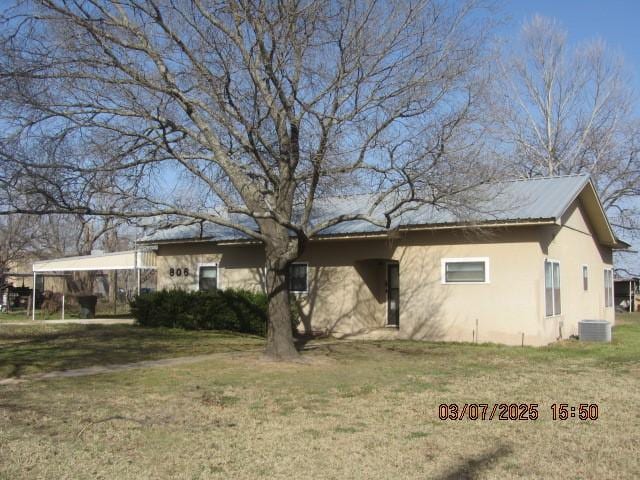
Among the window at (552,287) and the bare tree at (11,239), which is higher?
the bare tree at (11,239)

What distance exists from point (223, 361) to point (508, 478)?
8.16 meters

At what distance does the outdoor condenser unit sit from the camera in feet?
57.6

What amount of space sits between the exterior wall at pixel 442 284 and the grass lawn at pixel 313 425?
4027 mm

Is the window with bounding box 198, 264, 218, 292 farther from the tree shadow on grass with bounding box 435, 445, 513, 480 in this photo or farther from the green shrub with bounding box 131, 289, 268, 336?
the tree shadow on grass with bounding box 435, 445, 513, 480

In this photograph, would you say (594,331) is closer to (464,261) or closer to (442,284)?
(464,261)

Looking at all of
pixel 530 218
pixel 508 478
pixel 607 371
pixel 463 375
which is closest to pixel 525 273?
pixel 530 218

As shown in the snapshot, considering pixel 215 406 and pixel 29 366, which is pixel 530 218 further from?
pixel 29 366

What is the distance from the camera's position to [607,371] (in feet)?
40.3

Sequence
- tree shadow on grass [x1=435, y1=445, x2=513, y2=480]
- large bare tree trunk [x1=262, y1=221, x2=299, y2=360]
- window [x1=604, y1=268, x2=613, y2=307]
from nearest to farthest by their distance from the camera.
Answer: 1. tree shadow on grass [x1=435, y1=445, x2=513, y2=480]
2. large bare tree trunk [x1=262, y1=221, x2=299, y2=360]
3. window [x1=604, y1=268, x2=613, y2=307]

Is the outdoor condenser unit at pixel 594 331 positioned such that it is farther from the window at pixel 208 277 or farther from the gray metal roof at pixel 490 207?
the window at pixel 208 277

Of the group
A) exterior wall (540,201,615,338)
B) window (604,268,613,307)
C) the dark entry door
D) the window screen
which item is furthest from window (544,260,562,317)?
A: window (604,268,613,307)
